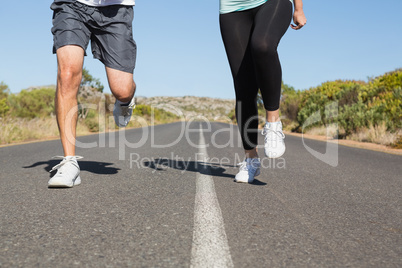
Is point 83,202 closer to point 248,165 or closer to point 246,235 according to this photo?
point 246,235

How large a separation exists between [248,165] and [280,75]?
866mm

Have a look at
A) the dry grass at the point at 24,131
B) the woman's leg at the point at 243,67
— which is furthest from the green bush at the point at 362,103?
the dry grass at the point at 24,131

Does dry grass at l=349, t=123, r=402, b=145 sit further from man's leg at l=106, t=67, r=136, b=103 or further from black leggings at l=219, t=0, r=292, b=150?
man's leg at l=106, t=67, r=136, b=103

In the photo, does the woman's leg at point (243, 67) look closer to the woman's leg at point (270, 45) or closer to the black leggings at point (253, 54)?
the black leggings at point (253, 54)

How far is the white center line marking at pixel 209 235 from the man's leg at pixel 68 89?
1218 mm

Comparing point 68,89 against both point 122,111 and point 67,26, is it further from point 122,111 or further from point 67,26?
point 122,111

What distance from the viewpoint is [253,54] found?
2.74 metres

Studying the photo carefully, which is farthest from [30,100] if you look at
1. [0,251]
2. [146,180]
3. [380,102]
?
[0,251]

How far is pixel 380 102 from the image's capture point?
11.4m

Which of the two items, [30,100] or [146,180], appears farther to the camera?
[30,100]

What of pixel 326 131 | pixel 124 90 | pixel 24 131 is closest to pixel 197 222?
pixel 124 90

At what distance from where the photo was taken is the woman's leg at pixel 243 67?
9.88 ft

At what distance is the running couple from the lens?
2.76m

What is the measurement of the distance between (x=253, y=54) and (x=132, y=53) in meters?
1.28
